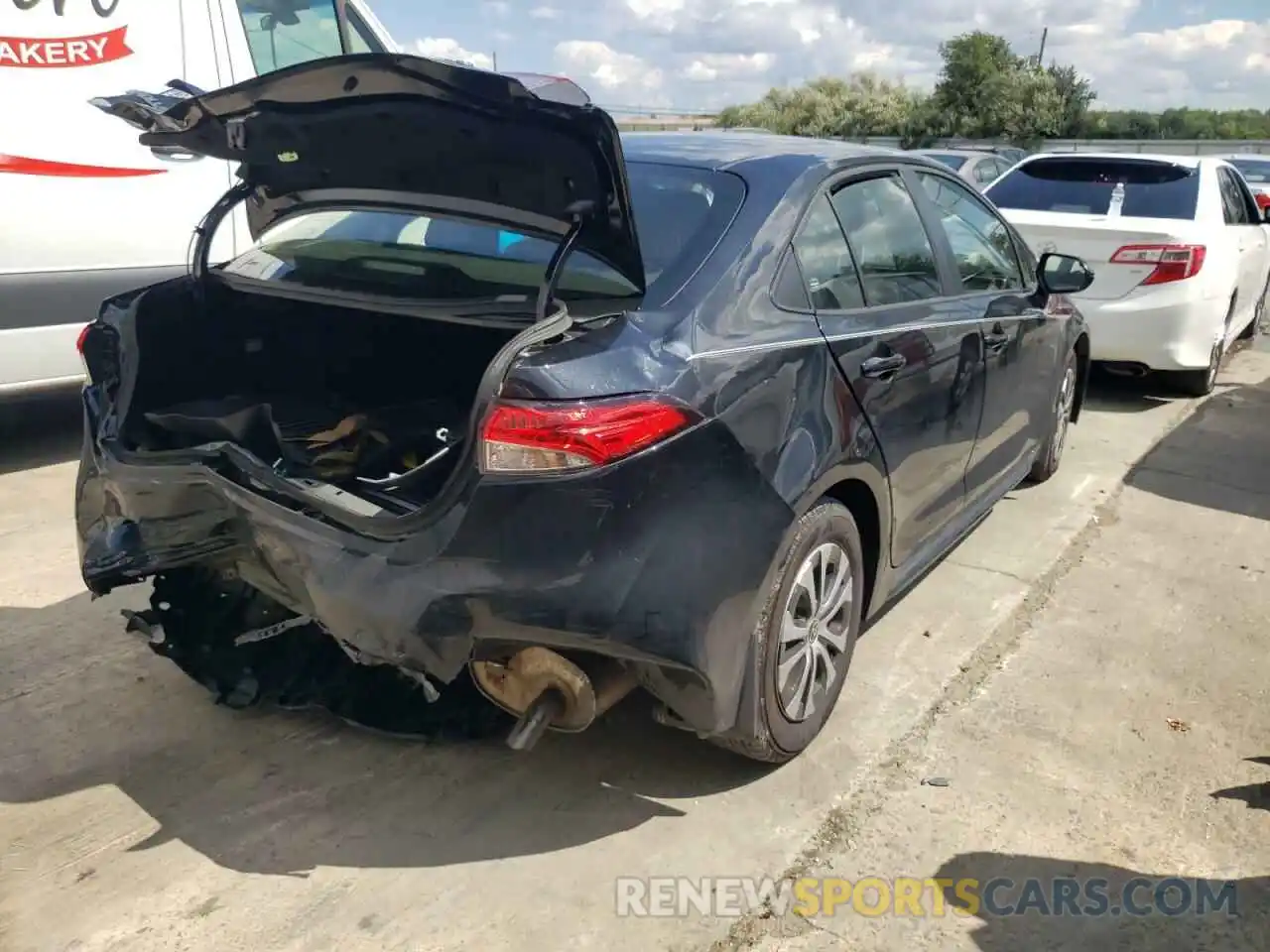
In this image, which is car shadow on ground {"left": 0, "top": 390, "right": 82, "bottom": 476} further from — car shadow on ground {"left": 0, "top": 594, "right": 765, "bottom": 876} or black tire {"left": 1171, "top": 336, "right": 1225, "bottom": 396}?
black tire {"left": 1171, "top": 336, "right": 1225, "bottom": 396}

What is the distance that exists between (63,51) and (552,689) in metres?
4.27

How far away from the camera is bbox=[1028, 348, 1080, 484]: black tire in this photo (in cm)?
512

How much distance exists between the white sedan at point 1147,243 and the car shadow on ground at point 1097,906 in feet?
15.2

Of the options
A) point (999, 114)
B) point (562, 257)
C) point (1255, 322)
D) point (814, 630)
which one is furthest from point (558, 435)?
point (999, 114)

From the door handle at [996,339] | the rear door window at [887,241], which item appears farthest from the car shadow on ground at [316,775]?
the door handle at [996,339]

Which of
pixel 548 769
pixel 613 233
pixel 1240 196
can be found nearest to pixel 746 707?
pixel 548 769

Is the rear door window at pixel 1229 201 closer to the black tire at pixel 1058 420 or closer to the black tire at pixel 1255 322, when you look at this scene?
the black tire at pixel 1255 322

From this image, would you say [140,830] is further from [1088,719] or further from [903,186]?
[903,186]

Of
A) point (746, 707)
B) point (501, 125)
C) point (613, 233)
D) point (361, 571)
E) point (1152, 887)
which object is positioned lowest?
point (1152, 887)

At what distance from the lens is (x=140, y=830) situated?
270 cm

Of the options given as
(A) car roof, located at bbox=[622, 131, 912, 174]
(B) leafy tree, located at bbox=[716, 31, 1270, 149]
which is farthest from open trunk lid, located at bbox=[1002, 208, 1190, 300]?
(B) leafy tree, located at bbox=[716, 31, 1270, 149]

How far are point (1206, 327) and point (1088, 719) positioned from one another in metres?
4.57

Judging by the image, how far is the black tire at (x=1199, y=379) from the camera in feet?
24.3

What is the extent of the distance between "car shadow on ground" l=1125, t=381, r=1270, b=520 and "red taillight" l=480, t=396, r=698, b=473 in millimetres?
4135
